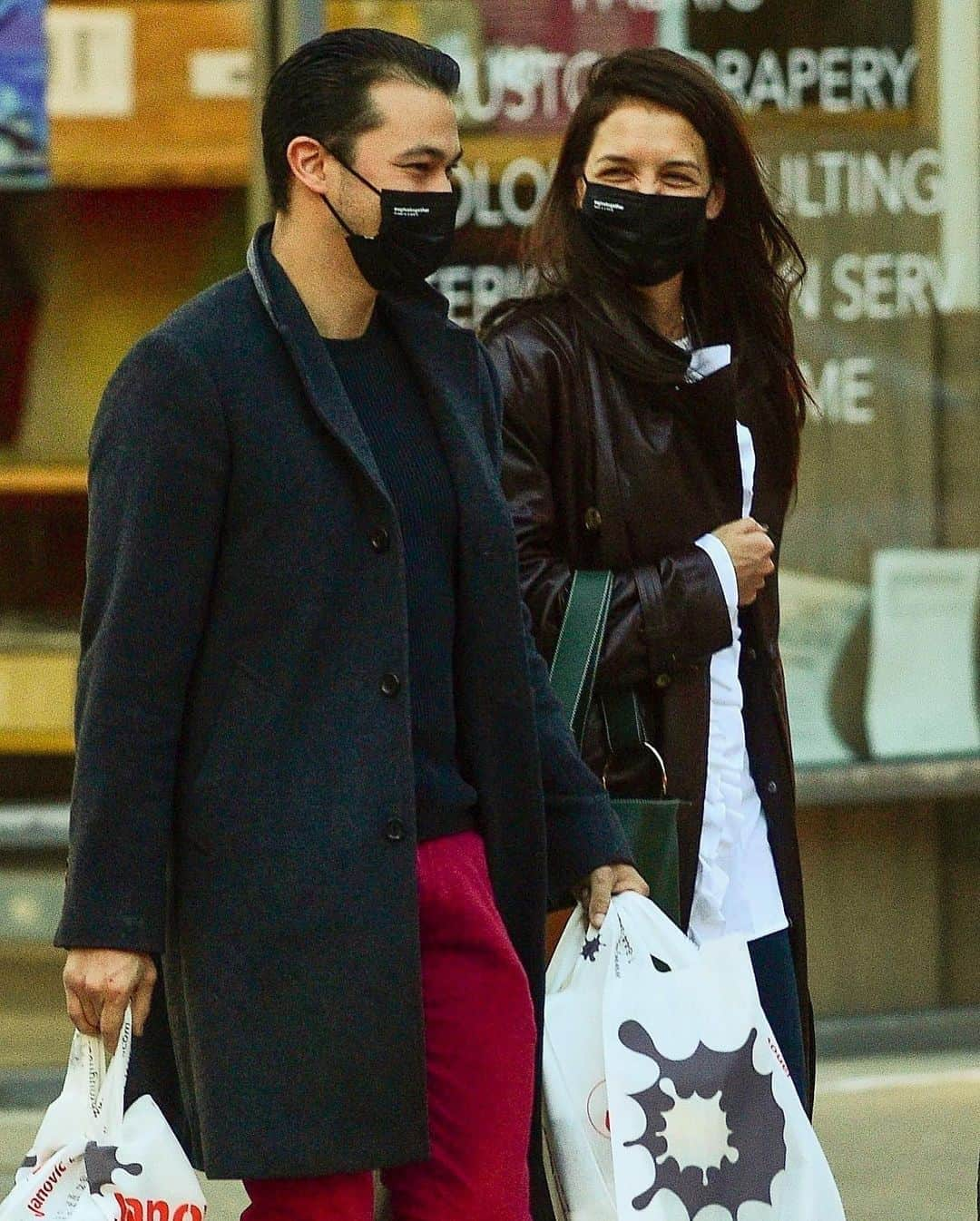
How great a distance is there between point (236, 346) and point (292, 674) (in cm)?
39

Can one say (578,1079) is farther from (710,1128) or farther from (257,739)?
(257,739)

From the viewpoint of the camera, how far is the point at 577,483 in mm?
3375

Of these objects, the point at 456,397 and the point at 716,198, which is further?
the point at 716,198

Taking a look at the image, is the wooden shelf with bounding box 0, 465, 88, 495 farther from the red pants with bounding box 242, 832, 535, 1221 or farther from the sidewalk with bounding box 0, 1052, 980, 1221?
the red pants with bounding box 242, 832, 535, 1221

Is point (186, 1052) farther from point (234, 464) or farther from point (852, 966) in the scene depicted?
point (852, 966)

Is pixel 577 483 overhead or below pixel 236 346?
below

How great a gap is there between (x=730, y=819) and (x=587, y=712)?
29 centimetres

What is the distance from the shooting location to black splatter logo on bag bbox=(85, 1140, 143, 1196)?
2.60 metres

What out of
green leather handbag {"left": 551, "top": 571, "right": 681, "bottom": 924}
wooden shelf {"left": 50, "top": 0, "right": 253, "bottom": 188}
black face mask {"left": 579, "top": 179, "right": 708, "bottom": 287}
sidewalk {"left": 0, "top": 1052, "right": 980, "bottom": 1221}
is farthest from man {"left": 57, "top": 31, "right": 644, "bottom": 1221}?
wooden shelf {"left": 50, "top": 0, "right": 253, "bottom": 188}

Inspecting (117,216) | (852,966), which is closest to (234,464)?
(117,216)

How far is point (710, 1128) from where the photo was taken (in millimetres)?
2934

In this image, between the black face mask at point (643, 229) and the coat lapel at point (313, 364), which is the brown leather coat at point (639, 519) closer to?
the black face mask at point (643, 229)

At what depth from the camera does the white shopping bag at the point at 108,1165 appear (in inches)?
103

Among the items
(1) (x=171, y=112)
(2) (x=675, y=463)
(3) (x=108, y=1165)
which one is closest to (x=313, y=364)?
(2) (x=675, y=463)
